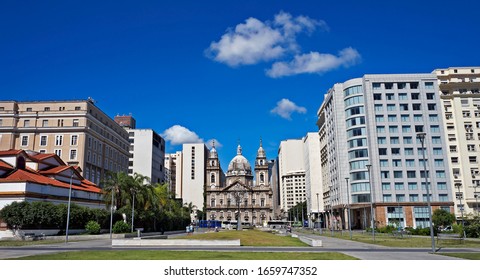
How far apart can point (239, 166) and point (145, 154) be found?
53.1m

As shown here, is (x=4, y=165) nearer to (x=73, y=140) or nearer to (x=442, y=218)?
(x=73, y=140)

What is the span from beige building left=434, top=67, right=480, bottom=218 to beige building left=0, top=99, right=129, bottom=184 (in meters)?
74.4

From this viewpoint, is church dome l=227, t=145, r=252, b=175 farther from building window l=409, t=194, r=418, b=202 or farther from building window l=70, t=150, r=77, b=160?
building window l=70, t=150, r=77, b=160

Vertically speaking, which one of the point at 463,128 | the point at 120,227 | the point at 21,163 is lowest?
the point at 120,227

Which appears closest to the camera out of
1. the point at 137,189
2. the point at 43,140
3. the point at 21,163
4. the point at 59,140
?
the point at 21,163

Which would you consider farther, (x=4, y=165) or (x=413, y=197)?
(x=413, y=197)

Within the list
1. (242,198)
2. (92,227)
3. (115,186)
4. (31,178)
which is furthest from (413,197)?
(242,198)

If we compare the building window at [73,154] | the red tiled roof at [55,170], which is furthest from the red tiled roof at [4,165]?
the building window at [73,154]

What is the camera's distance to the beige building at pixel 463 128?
279 ft

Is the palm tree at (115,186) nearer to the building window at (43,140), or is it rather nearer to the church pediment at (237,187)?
the building window at (43,140)

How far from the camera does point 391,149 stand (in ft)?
280

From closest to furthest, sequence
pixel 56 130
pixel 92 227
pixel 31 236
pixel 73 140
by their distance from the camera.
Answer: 1. pixel 31 236
2. pixel 92 227
3. pixel 73 140
4. pixel 56 130

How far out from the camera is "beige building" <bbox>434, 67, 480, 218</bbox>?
85062mm

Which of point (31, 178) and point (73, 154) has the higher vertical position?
point (73, 154)
